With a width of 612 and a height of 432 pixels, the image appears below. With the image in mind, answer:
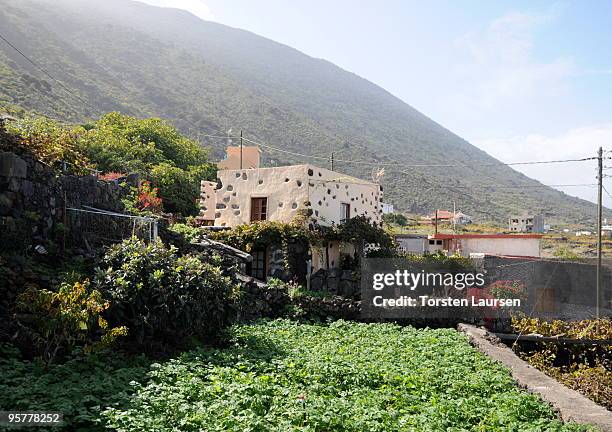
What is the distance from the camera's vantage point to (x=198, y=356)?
8367mm

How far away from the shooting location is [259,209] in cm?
2058

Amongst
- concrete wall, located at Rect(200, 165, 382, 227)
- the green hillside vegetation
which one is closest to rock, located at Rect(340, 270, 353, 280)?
concrete wall, located at Rect(200, 165, 382, 227)

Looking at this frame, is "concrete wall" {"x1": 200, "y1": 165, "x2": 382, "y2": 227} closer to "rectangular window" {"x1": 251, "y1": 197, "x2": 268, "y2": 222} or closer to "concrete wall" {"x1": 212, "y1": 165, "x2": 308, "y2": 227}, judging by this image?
"concrete wall" {"x1": 212, "y1": 165, "x2": 308, "y2": 227}

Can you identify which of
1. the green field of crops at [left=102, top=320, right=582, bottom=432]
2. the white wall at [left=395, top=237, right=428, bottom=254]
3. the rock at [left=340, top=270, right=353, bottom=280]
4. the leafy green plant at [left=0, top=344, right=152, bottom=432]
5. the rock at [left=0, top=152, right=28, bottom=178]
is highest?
the rock at [left=0, top=152, right=28, bottom=178]

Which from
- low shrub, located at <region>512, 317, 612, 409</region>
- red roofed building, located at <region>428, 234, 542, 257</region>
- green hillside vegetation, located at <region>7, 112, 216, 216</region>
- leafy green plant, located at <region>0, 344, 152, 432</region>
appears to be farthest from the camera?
red roofed building, located at <region>428, 234, 542, 257</region>

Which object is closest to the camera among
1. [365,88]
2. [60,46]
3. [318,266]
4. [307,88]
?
[318,266]

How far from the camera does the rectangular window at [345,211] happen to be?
2130 cm

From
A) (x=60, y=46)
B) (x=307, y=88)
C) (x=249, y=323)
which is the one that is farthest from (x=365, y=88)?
(x=249, y=323)

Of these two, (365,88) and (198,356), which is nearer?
(198,356)

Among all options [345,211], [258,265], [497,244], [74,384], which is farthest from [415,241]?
[74,384]

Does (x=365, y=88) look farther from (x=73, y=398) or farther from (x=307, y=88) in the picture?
(x=73, y=398)

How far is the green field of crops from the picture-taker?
5.49 metres

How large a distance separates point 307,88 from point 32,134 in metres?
139

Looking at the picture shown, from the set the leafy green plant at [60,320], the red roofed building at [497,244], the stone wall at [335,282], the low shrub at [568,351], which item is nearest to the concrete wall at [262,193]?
the stone wall at [335,282]
